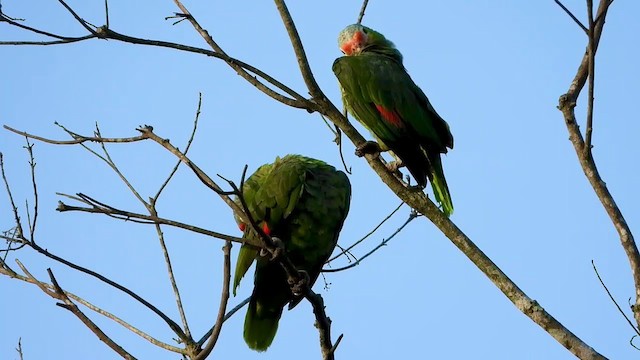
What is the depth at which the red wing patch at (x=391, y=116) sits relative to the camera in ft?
14.8

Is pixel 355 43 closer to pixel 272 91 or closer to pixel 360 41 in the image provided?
pixel 360 41

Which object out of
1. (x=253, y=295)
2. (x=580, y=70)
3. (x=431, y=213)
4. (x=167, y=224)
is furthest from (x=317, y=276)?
(x=580, y=70)

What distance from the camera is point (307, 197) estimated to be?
15.0 ft

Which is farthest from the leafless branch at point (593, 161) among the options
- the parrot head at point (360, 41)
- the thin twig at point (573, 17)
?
the parrot head at point (360, 41)

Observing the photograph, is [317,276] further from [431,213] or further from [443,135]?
[431,213]

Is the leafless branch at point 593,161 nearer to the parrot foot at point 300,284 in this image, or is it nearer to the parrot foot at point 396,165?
the parrot foot at point 300,284

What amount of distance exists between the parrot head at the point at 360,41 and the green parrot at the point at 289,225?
1.11 m

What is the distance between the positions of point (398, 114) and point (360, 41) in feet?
3.61

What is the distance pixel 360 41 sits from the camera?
5.42 meters

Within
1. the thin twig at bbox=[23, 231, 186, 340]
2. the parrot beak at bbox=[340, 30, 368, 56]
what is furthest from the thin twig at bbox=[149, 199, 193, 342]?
the parrot beak at bbox=[340, 30, 368, 56]

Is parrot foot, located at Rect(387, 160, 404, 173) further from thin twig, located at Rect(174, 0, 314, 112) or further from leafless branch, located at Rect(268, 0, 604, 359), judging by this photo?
thin twig, located at Rect(174, 0, 314, 112)

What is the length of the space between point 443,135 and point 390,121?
0.34 meters

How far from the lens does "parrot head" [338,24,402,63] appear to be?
17.7 feet

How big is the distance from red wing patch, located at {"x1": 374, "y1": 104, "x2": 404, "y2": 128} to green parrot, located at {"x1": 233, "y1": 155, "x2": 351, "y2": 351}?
1.64 feet
